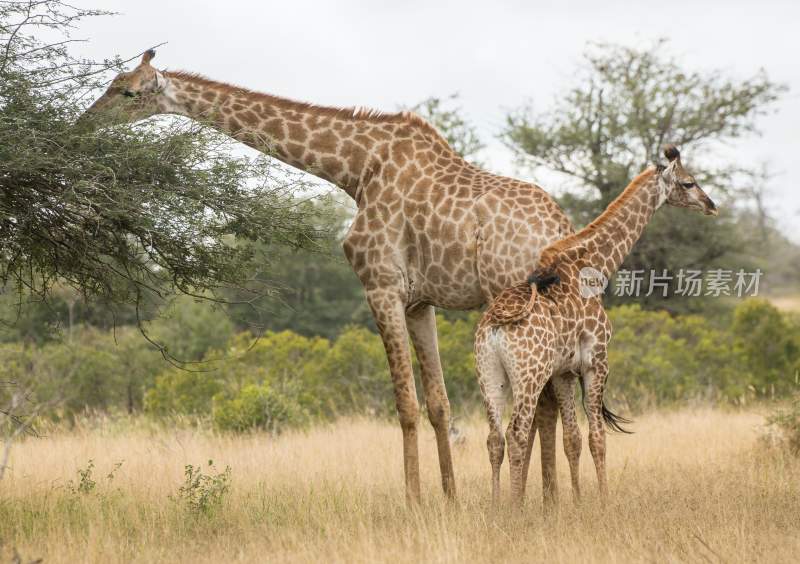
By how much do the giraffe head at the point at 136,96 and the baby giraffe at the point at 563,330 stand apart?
3.28m

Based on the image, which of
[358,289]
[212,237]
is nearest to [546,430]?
[212,237]

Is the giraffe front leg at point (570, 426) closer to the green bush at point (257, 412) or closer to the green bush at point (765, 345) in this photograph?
the green bush at point (257, 412)

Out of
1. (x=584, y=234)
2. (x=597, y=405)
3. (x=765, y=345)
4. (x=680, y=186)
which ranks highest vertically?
(x=680, y=186)

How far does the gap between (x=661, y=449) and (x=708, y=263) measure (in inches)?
460

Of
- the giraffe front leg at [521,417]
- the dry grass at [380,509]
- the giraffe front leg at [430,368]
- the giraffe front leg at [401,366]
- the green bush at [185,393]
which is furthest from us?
the green bush at [185,393]

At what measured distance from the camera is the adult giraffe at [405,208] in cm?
770

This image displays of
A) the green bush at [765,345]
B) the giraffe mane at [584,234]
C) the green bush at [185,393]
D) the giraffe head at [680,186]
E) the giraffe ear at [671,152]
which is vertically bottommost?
the green bush at [185,393]

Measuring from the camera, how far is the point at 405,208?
8016 millimetres

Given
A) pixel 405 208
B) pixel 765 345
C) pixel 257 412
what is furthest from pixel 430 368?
pixel 765 345

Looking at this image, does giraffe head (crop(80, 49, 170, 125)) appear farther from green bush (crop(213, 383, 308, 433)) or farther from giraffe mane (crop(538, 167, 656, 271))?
green bush (crop(213, 383, 308, 433))

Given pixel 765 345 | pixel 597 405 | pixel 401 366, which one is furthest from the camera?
pixel 765 345

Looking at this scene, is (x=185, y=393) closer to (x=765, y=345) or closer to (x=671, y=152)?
(x=671, y=152)

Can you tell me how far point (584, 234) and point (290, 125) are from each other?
8.74 ft

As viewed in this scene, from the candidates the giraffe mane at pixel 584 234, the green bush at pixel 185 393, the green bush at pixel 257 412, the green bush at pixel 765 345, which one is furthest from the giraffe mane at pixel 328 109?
the green bush at pixel 765 345
